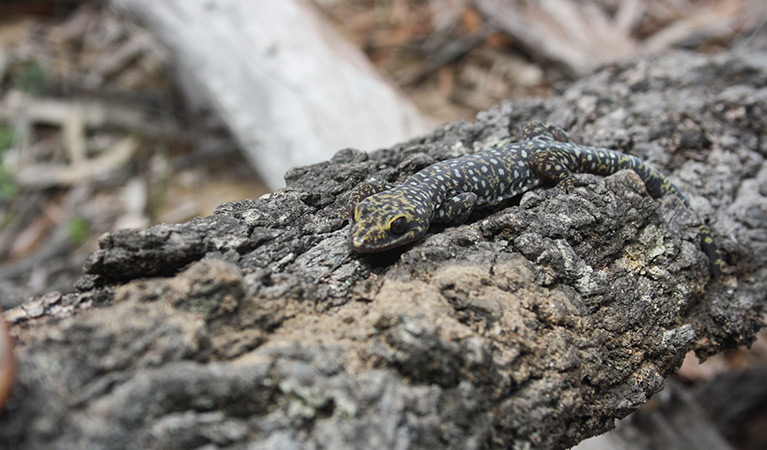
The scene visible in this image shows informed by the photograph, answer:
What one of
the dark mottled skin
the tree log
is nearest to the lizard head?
the dark mottled skin

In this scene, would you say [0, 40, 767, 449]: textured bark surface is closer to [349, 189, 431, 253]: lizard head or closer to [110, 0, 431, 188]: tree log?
[349, 189, 431, 253]: lizard head

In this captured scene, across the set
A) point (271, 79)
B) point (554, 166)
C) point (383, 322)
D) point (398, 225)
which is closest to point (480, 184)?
point (554, 166)

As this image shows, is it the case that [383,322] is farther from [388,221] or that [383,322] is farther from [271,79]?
[271,79]

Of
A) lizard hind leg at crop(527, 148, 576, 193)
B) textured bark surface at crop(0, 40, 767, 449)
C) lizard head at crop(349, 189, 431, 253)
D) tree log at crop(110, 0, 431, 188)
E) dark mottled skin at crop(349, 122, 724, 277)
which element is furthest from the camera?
tree log at crop(110, 0, 431, 188)

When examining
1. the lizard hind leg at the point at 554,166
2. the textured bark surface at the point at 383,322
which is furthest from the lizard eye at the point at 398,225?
the lizard hind leg at the point at 554,166

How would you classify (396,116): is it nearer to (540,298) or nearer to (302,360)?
(540,298)

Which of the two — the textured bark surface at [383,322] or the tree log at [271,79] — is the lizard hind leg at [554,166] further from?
the tree log at [271,79]
